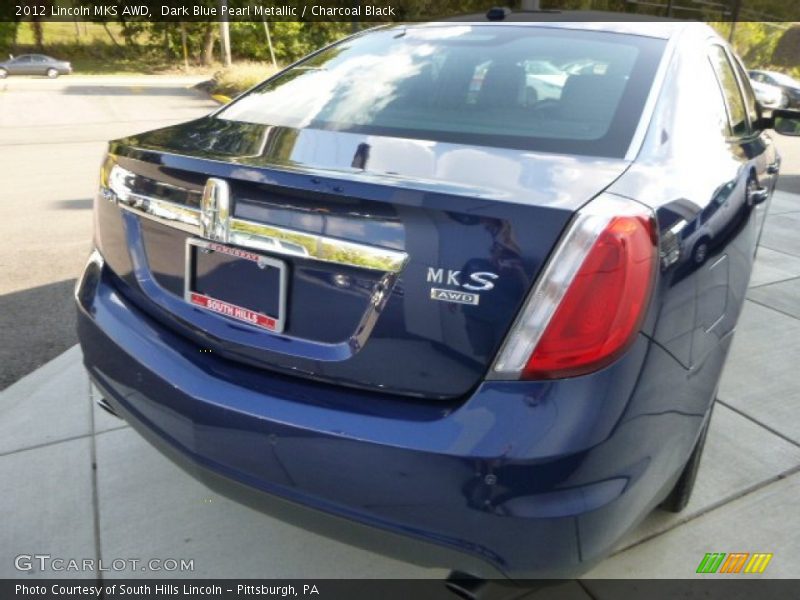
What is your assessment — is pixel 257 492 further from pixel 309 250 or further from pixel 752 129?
pixel 752 129

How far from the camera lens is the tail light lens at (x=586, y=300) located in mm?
1307

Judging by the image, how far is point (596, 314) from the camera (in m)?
1.33

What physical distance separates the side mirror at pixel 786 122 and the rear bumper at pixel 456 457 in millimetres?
2211

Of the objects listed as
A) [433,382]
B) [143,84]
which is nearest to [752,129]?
[433,382]

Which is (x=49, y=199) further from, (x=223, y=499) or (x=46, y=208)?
(x=223, y=499)

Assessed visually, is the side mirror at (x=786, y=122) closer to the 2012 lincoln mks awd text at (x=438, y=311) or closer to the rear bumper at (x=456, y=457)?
the 2012 lincoln mks awd text at (x=438, y=311)

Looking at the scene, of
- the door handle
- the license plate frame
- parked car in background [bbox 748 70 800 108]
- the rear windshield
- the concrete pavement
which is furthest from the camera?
parked car in background [bbox 748 70 800 108]

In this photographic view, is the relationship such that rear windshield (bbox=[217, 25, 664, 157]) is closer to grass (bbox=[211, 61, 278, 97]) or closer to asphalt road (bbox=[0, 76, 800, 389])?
asphalt road (bbox=[0, 76, 800, 389])

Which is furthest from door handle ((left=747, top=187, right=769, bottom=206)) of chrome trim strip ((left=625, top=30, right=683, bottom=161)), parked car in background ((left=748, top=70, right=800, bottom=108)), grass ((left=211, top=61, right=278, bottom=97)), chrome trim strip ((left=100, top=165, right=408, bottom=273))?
parked car in background ((left=748, top=70, right=800, bottom=108))

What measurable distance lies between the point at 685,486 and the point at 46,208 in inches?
252

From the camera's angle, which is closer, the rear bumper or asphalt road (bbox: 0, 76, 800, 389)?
the rear bumper

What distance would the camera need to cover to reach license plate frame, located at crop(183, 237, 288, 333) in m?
1.53

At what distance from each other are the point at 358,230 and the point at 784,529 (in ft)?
6.13

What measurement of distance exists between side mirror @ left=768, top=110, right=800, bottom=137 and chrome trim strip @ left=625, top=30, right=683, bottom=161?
1.45 meters
